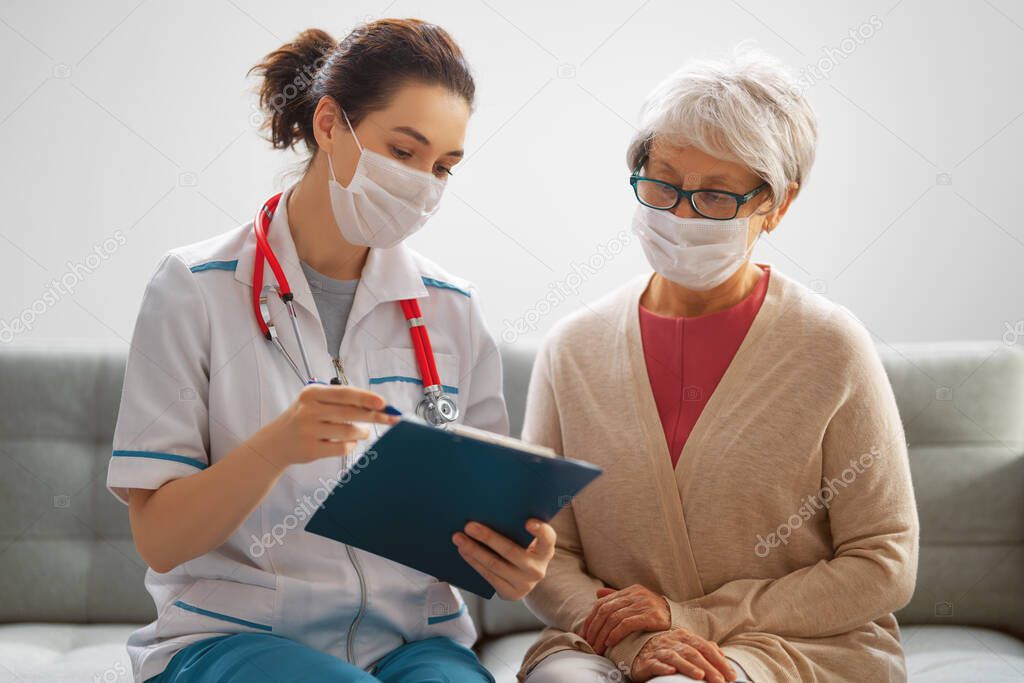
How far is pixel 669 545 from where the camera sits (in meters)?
1.59

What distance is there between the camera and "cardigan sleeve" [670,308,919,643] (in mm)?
1495

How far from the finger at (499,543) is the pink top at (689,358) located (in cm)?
40

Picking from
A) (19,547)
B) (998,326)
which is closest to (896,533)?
(998,326)

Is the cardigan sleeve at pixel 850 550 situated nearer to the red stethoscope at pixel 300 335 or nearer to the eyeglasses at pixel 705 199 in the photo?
the eyeglasses at pixel 705 199

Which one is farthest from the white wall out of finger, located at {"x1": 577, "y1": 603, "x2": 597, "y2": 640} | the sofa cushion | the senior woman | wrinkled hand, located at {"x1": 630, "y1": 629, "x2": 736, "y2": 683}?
wrinkled hand, located at {"x1": 630, "y1": 629, "x2": 736, "y2": 683}

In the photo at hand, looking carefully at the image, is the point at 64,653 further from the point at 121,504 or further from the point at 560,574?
the point at 560,574

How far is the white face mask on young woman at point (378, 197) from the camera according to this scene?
1448 mm

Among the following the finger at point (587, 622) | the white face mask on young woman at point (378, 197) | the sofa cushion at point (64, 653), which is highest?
the white face mask on young woman at point (378, 197)

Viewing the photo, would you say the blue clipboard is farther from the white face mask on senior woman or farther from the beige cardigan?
the white face mask on senior woman

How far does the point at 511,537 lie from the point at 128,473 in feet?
1.75

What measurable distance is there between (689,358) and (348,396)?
28.8 inches

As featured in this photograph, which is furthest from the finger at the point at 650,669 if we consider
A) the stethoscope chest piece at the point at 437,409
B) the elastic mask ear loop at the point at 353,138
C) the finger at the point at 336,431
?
the elastic mask ear loop at the point at 353,138

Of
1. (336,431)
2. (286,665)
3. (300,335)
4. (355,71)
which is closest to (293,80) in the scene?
(355,71)

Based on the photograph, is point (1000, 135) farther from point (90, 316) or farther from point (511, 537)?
point (90, 316)
